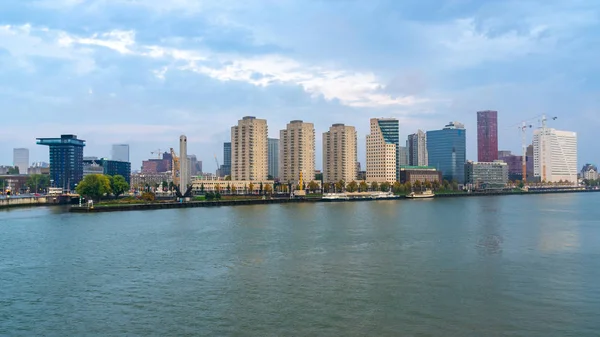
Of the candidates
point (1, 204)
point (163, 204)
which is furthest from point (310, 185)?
point (1, 204)

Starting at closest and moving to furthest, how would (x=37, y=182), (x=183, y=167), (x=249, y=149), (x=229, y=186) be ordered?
(x=183, y=167)
(x=229, y=186)
(x=249, y=149)
(x=37, y=182)

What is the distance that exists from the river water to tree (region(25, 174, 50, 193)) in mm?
143362

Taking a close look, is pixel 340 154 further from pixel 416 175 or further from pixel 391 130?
pixel 416 175

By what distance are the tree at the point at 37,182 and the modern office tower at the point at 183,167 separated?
6158 centimetres

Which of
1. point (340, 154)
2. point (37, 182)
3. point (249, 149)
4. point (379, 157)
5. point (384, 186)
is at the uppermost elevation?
point (249, 149)

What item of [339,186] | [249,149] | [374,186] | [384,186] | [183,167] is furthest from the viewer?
[249,149]

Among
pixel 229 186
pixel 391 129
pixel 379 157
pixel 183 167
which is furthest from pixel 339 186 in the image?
pixel 183 167

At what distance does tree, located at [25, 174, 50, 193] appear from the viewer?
568ft

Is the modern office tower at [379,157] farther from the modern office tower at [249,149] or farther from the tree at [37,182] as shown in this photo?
the tree at [37,182]

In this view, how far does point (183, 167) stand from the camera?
138 metres

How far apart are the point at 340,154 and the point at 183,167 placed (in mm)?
61896

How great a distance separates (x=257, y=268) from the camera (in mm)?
30203

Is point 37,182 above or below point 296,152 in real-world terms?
below

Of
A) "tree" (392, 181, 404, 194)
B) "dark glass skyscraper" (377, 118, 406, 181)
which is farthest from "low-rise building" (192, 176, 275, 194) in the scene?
"dark glass skyscraper" (377, 118, 406, 181)
